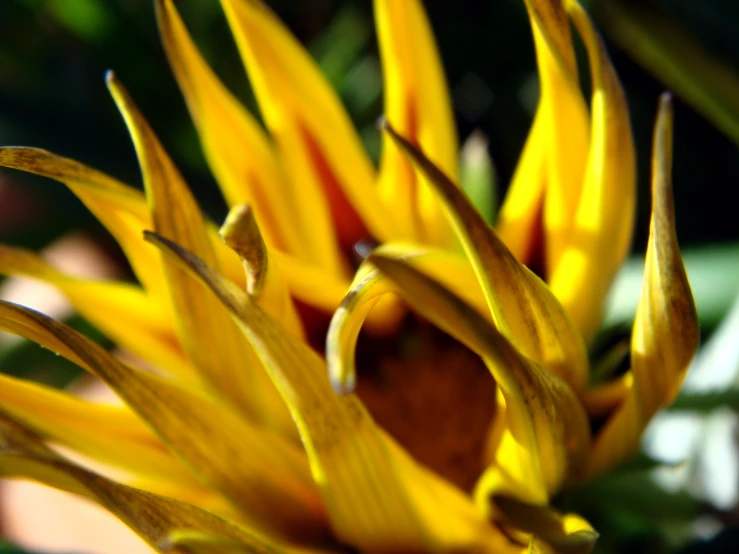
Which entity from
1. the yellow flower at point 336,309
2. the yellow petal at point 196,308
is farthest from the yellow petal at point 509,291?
the yellow petal at point 196,308

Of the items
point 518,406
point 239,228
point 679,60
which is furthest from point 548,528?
point 679,60

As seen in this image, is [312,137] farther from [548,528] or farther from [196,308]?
[548,528]

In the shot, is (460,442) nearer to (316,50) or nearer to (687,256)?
(687,256)

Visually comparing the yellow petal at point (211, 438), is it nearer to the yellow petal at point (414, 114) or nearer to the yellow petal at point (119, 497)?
the yellow petal at point (119, 497)

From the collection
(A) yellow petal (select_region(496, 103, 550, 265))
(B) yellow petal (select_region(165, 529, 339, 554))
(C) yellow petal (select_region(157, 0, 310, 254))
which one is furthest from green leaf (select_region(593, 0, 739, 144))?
(B) yellow petal (select_region(165, 529, 339, 554))

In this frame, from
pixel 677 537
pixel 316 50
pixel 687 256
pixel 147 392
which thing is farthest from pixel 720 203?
pixel 147 392

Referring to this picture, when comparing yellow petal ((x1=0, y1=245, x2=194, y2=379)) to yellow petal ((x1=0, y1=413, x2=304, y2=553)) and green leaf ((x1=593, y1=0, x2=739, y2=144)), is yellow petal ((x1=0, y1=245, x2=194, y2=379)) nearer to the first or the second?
yellow petal ((x1=0, y1=413, x2=304, y2=553))
